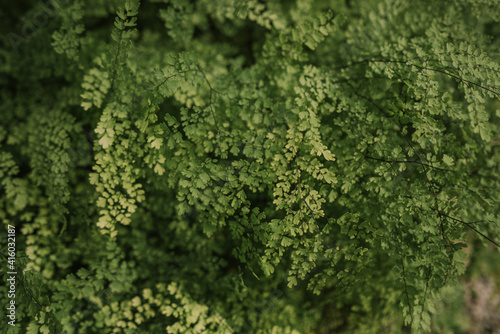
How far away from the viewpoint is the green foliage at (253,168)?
1.57 metres

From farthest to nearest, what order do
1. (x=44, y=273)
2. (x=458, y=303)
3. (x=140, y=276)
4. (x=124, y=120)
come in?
(x=458, y=303) < (x=140, y=276) < (x=44, y=273) < (x=124, y=120)

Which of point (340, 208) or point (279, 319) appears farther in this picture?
point (279, 319)

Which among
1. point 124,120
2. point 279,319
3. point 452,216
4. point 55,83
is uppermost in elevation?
point 55,83

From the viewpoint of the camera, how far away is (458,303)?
3406 mm

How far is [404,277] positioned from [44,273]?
237cm

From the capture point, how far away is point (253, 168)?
62.8 inches

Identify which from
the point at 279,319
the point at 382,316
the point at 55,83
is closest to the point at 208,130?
the point at 279,319

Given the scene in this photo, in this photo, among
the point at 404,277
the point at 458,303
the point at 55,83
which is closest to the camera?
the point at 404,277

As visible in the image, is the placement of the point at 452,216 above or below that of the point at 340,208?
below

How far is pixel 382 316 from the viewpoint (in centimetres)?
270

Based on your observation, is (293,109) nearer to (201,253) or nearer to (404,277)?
(404,277)

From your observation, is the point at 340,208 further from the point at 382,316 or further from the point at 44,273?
the point at 44,273

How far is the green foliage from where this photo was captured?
1.57 metres

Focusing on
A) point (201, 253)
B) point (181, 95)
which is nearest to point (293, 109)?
point (181, 95)
